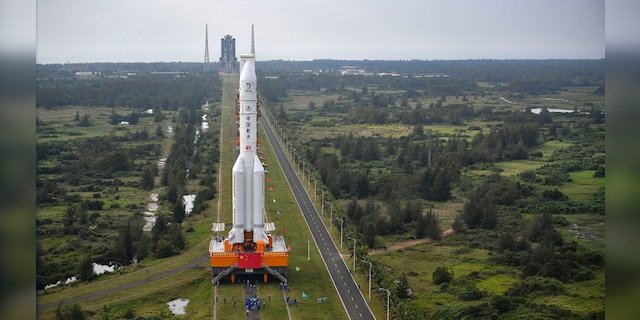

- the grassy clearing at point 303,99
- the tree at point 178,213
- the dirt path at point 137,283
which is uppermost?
the grassy clearing at point 303,99

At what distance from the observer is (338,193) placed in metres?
53.8

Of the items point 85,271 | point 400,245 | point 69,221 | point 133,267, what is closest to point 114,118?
point 69,221

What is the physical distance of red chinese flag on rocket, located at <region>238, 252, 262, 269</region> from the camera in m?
30.6

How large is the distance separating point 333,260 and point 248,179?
20.3 ft

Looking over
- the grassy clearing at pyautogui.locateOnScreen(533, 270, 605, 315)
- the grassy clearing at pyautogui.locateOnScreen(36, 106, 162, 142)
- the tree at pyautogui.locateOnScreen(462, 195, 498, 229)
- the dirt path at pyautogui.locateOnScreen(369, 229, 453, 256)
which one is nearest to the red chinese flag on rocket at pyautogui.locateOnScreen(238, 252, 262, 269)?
the dirt path at pyautogui.locateOnScreen(369, 229, 453, 256)

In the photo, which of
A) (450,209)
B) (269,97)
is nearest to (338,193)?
(450,209)

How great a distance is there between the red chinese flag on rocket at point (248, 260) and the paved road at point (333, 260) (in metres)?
3.48

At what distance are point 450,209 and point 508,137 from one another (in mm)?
27207

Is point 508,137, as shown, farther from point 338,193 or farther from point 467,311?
point 467,311

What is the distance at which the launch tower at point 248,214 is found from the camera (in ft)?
102

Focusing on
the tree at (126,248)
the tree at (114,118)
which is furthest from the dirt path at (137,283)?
the tree at (114,118)

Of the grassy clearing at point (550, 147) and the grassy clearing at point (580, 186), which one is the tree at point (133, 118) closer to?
the grassy clearing at point (550, 147)

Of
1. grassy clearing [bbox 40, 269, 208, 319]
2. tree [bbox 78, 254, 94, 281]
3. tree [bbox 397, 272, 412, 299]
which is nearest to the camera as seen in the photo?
grassy clearing [bbox 40, 269, 208, 319]

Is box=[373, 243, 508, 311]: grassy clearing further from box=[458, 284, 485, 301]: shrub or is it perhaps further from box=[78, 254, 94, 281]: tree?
box=[78, 254, 94, 281]: tree
